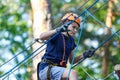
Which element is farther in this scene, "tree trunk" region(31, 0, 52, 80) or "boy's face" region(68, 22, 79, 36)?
"tree trunk" region(31, 0, 52, 80)

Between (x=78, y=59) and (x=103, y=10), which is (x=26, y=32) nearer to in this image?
(x=103, y=10)

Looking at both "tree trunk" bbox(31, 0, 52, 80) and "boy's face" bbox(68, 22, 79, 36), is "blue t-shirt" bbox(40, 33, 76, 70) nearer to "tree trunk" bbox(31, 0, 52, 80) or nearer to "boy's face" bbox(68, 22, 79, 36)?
"boy's face" bbox(68, 22, 79, 36)

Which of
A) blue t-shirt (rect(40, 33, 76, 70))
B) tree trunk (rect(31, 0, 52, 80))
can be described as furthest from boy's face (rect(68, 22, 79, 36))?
tree trunk (rect(31, 0, 52, 80))

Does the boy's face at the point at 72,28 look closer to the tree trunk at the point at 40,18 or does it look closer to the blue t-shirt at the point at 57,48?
the blue t-shirt at the point at 57,48

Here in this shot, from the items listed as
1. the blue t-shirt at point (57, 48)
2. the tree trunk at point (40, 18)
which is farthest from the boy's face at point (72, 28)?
the tree trunk at point (40, 18)

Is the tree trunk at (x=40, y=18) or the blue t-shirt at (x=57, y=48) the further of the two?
the tree trunk at (x=40, y=18)

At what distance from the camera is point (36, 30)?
606 cm

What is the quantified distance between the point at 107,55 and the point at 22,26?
4.77 meters

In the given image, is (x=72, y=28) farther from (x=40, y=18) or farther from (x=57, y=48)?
(x=40, y=18)

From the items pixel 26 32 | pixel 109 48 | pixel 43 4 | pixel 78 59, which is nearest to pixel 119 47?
pixel 109 48

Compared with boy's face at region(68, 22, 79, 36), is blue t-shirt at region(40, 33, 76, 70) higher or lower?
lower

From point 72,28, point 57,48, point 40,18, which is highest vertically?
point 40,18

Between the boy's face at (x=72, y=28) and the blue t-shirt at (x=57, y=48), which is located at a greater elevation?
the boy's face at (x=72, y=28)

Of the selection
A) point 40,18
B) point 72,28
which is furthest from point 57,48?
point 40,18
